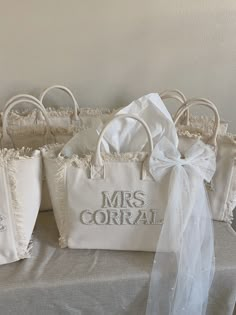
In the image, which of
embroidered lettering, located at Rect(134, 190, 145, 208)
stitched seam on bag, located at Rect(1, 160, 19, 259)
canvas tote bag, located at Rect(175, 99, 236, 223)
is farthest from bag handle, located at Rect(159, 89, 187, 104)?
stitched seam on bag, located at Rect(1, 160, 19, 259)

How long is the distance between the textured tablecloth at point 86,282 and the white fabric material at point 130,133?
0.28m

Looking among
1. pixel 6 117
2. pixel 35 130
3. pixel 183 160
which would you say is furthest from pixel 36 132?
pixel 183 160

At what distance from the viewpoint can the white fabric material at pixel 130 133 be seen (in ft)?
2.84

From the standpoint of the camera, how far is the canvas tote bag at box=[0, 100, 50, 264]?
0.79 metres

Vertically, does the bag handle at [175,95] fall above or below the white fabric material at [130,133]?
above

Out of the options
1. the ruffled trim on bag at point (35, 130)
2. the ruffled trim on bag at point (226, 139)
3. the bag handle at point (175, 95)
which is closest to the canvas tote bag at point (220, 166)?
the ruffled trim on bag at point (226, 139)

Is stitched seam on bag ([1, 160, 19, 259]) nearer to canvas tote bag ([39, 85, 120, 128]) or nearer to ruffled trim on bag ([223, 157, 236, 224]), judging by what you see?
canvas tote bag ([39, 85, 120, 128])

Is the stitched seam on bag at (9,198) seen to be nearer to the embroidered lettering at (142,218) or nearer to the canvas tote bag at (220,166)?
the embroidered lettering at (142,218)

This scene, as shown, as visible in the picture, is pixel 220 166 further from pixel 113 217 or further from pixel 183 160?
pixel 113 217

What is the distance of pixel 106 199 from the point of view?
834 millimetres

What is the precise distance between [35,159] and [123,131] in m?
0.24

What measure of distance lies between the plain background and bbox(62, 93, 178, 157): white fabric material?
0.93ft

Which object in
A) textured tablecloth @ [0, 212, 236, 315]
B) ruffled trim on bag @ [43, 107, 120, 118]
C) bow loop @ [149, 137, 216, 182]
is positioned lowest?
textured tablecloth @ [0, 212, 236, 315]

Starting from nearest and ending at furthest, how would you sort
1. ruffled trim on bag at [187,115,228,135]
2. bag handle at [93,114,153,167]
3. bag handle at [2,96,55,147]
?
bag handle at [93,114,153,167] → bag handle at [2,96,55,147] → ruffled trim on bag at [187,115,228,135]
